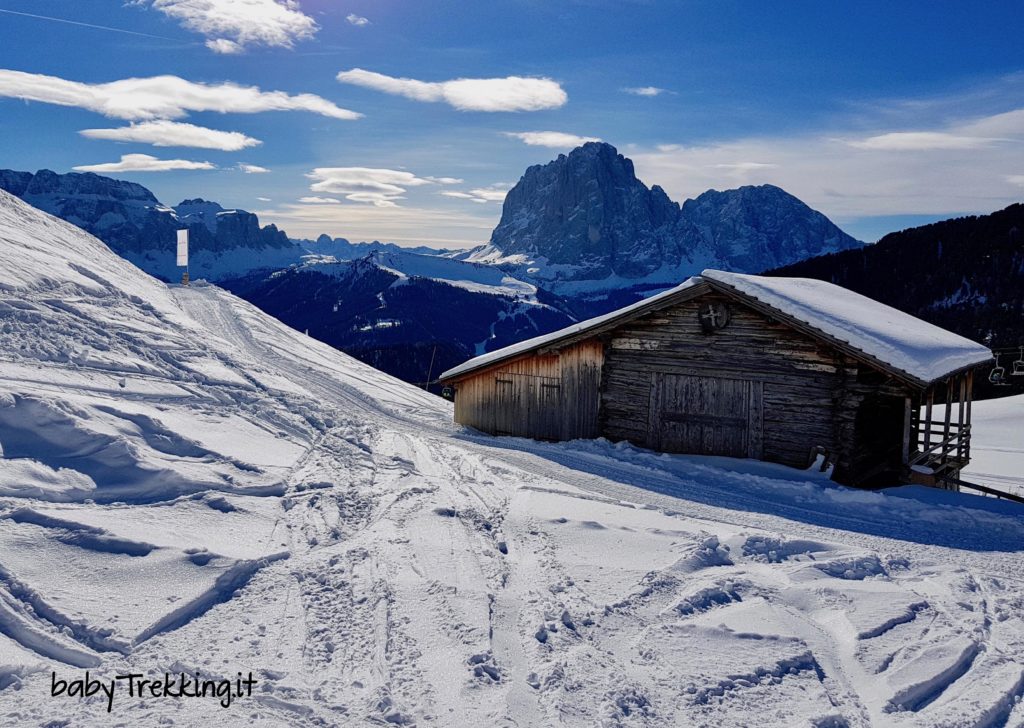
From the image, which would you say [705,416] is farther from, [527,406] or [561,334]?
[527,406]

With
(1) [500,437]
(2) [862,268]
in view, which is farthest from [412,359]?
(1) [500,437]

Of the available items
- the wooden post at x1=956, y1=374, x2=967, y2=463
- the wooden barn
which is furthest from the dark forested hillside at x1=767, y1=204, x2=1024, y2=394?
the wooden barn

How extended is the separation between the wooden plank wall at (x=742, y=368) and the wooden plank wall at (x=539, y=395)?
1.73 feet

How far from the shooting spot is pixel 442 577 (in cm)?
833

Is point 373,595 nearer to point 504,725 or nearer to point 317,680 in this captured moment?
point 317,680

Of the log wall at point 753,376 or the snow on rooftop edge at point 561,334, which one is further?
the snow on rooftop edge at point 561,334

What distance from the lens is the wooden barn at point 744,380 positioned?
1526cm

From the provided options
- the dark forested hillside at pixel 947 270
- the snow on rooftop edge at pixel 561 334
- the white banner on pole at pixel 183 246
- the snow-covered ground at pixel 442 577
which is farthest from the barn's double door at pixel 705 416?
the dark forested hillside at pixel 947 270

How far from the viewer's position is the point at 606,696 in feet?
20.0

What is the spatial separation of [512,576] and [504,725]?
2.96m

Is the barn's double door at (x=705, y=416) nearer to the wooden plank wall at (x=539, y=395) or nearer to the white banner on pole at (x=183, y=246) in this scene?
the wooden plank wall at (x=539, y=395)

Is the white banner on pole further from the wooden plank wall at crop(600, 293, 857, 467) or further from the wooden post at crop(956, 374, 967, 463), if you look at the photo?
the wooden post at crop(956, 374, 967, 463)

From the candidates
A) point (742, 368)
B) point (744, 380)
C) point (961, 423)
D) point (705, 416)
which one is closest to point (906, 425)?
point (744, 380)

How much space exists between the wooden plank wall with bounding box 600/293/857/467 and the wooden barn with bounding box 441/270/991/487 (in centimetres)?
3
